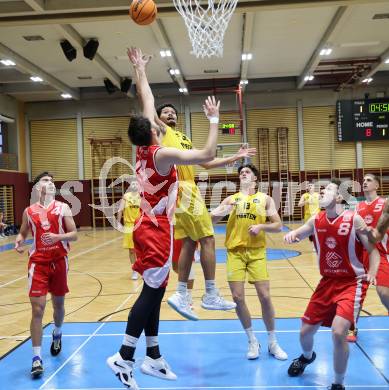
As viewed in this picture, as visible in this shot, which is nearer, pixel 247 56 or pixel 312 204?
pixel 312 204

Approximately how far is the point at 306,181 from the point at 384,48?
21.8 ft

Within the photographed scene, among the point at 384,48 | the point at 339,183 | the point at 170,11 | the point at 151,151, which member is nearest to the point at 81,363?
the point at 151,151

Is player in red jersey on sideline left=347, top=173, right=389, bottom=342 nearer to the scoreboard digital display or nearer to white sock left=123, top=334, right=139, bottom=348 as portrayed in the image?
white sock left=123, top=334, right=139, bottom=348

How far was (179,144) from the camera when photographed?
445 cm

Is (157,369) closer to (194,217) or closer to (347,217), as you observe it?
(194,217)

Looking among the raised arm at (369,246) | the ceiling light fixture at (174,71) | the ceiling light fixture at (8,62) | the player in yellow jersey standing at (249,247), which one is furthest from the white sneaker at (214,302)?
the ceiling light fixture at (174,71)

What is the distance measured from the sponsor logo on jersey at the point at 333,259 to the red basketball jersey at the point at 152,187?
4.82 feet

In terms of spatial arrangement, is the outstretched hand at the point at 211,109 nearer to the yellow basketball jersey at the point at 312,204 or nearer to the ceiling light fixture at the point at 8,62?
the yellow basketball jersey at the point at 312,204

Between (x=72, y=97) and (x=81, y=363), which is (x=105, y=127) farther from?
(x=81, y=363)

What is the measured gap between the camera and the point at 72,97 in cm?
2234

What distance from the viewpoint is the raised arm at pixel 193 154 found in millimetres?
3332

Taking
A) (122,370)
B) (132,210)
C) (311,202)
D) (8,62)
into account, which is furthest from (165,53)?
(122,370)

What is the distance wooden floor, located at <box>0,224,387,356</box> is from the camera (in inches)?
256

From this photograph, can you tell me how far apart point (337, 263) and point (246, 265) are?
1.15 metres
